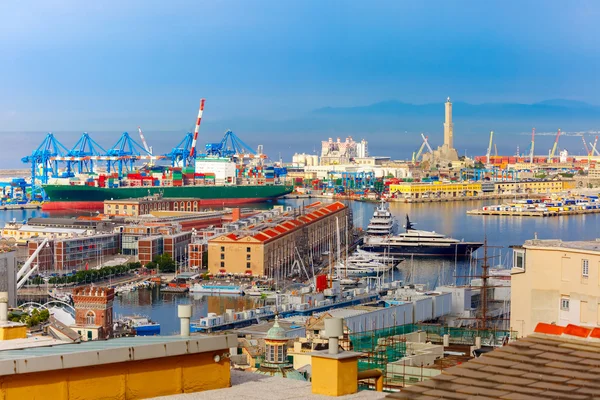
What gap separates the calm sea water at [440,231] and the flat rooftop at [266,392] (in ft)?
24.5

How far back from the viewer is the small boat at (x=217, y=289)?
1192 centimetres

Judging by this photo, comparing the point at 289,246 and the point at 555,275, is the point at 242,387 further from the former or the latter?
the point at 289,246

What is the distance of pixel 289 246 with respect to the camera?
14.8 meters

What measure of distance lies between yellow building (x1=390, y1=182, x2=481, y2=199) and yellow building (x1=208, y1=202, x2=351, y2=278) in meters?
16.7

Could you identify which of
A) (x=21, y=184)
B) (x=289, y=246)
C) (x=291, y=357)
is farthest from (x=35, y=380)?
(x=21, y=184)

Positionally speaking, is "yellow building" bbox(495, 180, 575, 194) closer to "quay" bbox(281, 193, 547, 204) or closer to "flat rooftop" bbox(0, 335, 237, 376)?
"quay" bbox(281, 193, 547, 204)

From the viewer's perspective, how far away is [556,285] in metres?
3.76

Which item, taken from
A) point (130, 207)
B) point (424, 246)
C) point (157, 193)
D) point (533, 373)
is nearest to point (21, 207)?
point (157, 193)

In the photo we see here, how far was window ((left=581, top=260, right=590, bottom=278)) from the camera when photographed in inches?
142

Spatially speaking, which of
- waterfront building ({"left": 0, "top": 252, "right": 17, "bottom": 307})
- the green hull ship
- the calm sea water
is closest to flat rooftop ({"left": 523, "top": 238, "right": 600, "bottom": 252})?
the calm sea water

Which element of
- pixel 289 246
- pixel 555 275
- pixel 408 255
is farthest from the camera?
pixel 408 255

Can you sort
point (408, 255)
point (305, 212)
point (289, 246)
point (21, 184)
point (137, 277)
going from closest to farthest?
1. point (137, 277)
2. point (289, 246)
3. point (408, 255)
4. point (305, 212)
5. point (21, 184)

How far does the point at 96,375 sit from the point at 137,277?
1181 centimetres

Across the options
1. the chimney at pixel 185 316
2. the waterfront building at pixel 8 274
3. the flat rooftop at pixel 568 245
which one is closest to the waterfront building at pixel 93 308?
the waterfront building at pixel 8 274
